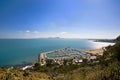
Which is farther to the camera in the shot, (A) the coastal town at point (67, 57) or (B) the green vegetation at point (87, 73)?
(A) the coastal town at point (67, 57)

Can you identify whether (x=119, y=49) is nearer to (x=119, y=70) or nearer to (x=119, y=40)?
(x=119, y=40)

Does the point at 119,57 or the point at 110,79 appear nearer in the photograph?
the point at 110,79

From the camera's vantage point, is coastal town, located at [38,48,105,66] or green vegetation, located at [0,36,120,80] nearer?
green vegetation, located at [0,36,120,80]

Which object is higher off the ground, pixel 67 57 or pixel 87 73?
pixel 87 73

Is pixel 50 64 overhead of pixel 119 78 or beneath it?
beneath

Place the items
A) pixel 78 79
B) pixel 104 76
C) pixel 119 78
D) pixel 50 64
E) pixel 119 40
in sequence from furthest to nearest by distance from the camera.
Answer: pixel 50 64 → pixel 119 40 → pixel 78 79 → pixel 104 76 → pixel 119 78

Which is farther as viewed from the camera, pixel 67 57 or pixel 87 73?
pixel 67 57

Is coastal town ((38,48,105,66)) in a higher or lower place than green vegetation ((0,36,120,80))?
lower

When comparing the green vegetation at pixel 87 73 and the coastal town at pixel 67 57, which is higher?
the green vegetation at pixel 87 73

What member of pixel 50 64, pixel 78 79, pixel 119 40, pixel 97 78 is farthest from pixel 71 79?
pixel 50 64

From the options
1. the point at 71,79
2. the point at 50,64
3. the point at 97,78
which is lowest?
the point at 50,64

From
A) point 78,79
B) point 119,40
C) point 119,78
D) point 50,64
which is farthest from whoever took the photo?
point 50,64
